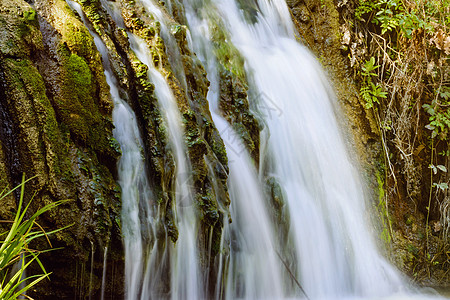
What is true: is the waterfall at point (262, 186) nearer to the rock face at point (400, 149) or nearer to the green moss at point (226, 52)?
the green moss at point (226, 52)

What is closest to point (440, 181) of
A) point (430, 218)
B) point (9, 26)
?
point (430, 218)

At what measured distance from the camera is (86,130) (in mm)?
2635

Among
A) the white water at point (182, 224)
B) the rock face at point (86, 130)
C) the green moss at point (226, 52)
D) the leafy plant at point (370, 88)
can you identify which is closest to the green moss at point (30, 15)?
the rock face at point (86, 130)

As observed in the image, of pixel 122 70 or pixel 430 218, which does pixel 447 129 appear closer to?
pixel 430 218

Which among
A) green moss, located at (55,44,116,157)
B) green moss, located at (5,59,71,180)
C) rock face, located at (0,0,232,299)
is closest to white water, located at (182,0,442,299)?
rock face, located at (0,0,232,299)

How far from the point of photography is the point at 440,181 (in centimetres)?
536

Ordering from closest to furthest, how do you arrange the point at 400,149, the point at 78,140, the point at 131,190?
the point at 78,140 < the point at 131,190 < the point at 400,149

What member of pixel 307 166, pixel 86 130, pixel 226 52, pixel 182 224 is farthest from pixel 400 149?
pixel 86 130

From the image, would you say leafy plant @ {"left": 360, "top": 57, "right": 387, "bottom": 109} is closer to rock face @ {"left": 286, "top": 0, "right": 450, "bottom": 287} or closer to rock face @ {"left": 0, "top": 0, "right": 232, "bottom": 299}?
rock face @ {"left": 286, "top": 0, "right": 450, "bottom": 287}

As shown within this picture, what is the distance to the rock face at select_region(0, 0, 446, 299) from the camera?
2.36 m

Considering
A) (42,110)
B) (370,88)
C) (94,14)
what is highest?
(370,88)

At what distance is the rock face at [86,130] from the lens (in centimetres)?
236

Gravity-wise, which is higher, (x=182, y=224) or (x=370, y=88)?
(x=370, y=88)

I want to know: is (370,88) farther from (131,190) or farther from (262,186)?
(131,190)
